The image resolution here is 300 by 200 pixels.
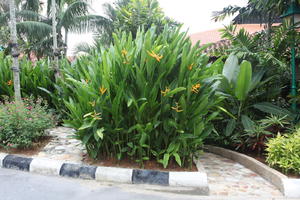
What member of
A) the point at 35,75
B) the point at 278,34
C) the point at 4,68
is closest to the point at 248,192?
the point at 278,34

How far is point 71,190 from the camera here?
3273 mm

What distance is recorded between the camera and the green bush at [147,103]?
3.56m

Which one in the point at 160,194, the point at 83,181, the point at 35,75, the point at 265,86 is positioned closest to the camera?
the point at 160,194

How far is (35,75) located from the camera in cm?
641

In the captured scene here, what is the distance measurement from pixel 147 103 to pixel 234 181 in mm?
1471

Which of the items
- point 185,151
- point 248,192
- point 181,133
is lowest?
point 248,192

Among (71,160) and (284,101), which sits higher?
(284,101)

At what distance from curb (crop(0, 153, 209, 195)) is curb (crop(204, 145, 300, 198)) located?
2.82 ft

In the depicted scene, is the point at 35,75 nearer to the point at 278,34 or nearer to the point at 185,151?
the point at 185,151

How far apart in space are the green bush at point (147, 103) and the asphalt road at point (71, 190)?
414mm

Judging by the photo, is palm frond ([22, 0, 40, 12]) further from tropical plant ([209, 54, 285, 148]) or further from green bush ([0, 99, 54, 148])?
tropical plant ([209, 54, 285, 148])

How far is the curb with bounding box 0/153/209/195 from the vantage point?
130 inches

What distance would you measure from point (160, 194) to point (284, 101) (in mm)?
3451

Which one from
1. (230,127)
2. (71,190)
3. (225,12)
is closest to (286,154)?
(230,127)
